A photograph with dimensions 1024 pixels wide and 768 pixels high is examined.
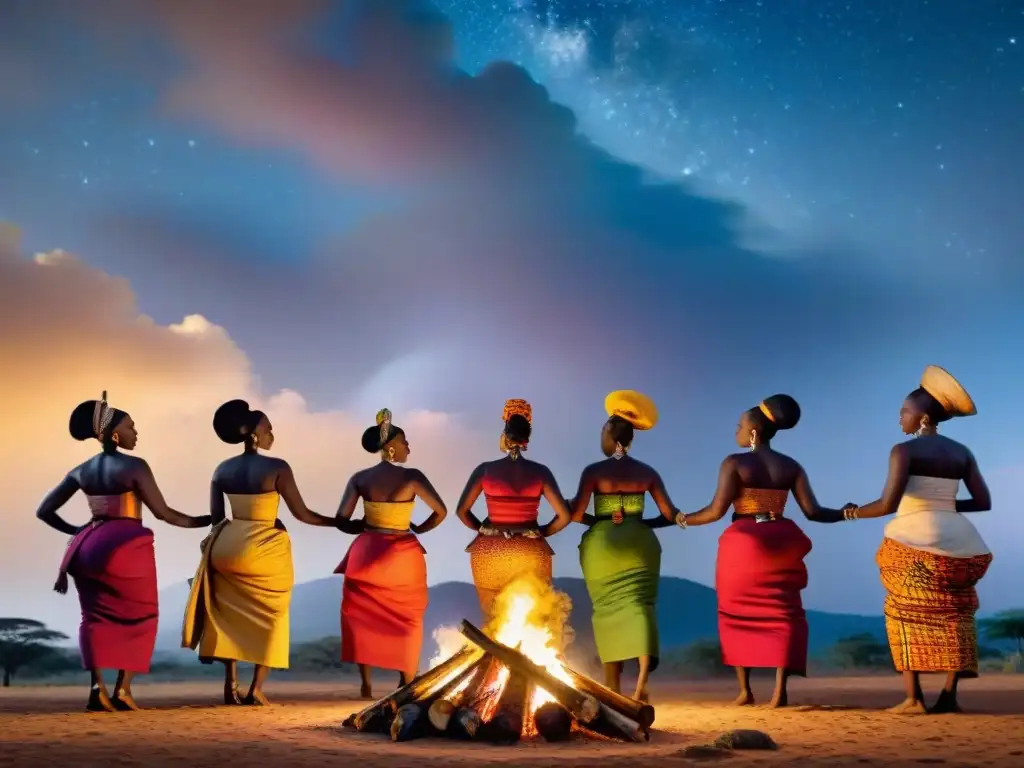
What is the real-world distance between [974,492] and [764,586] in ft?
6.45

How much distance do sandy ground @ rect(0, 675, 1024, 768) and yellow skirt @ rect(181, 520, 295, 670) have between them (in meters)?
0.57

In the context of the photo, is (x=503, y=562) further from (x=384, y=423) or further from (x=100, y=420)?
(x=100, y=420)

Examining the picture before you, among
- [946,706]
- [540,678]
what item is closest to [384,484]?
[540,678]

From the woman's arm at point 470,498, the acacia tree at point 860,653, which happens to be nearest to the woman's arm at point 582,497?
the woman's arm at point 470,498

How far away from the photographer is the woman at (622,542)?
10.0 metres

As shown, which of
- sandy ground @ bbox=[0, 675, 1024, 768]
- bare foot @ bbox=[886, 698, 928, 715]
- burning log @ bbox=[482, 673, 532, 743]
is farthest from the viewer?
bare foot @ bbox=[886, 698, 928, 715]

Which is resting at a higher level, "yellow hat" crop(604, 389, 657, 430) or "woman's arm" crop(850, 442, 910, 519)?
"yellow hat" crop(604, 389, 657, 430)

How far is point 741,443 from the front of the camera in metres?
10.2

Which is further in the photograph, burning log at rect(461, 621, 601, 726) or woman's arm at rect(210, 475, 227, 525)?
woman's arm at rect(210, 475, 227, 525)

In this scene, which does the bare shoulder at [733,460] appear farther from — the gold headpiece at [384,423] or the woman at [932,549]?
the gold headpiece at [384,423]

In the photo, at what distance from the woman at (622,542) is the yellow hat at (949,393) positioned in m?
2.45

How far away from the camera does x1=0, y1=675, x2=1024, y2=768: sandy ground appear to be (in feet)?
21.8

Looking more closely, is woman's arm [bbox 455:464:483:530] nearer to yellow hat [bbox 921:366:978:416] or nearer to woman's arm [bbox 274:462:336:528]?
woman's arm [bbox 274:462:336:528]

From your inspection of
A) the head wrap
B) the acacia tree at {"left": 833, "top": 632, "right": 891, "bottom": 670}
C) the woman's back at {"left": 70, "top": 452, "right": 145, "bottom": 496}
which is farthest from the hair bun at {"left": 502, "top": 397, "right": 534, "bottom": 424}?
the acacia tree at {"left": 833, "top": 632, "right": 891, "bottom": 670}
